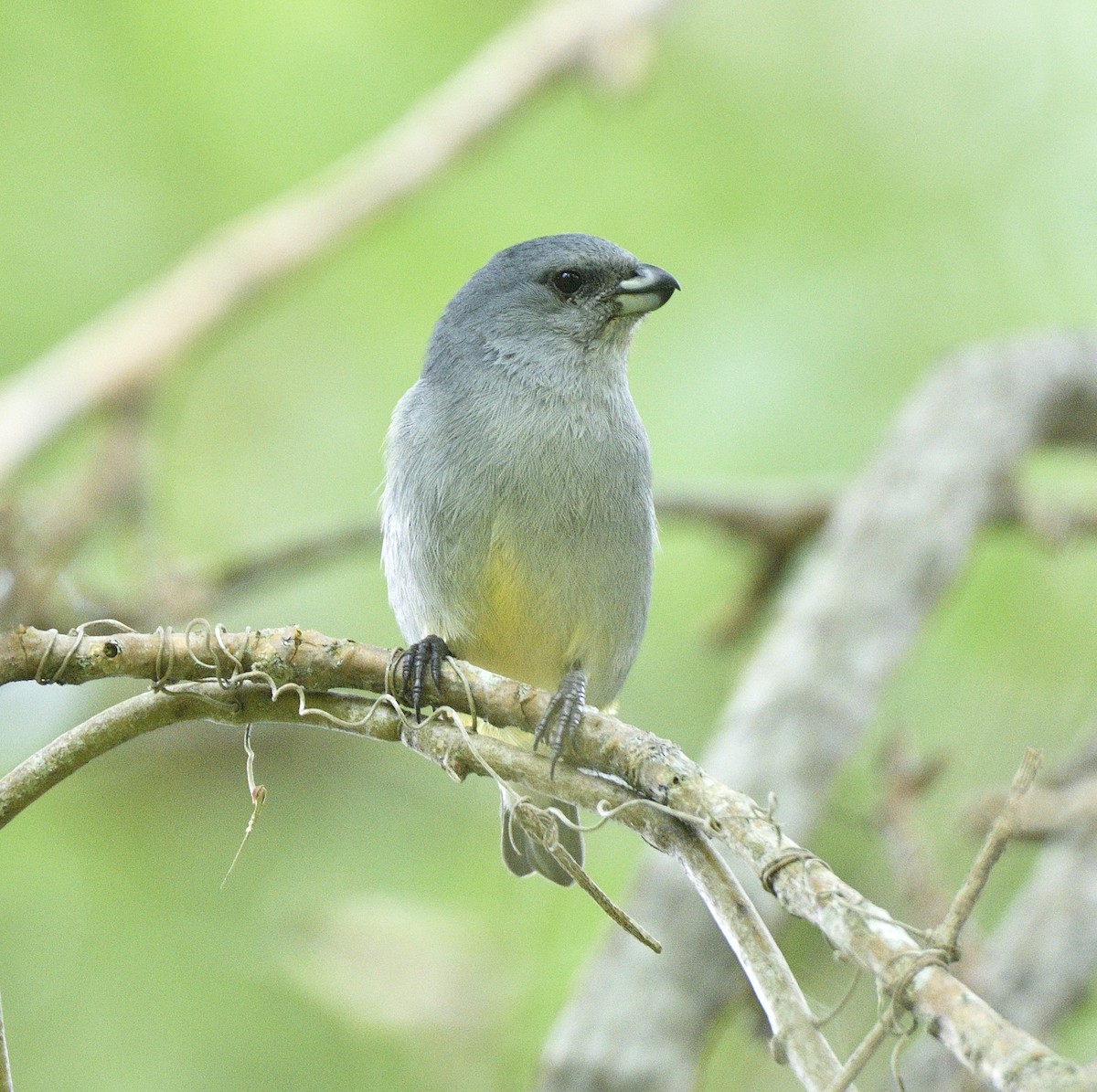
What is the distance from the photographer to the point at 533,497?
296 cm

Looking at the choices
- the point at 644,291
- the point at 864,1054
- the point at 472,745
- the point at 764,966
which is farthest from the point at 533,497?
the point at 864,1054

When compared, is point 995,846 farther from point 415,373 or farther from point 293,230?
point 415,373

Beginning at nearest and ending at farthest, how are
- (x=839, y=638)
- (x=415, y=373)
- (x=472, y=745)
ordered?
(x=472, y=745), (x=839, y=638), (x=415, y=373)

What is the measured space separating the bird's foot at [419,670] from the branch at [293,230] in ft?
9.40

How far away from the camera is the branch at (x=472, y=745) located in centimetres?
159

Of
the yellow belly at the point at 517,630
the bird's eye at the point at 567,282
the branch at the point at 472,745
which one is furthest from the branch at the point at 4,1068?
the bird's eye at the point at 567,282

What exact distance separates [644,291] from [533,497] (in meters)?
0.76

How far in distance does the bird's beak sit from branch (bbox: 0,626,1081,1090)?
4.75ft

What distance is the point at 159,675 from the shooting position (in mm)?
1983

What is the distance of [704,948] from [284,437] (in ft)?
13.7

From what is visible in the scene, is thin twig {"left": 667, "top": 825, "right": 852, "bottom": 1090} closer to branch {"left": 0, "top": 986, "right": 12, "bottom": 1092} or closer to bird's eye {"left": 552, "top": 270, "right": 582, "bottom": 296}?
branch {"left": 0, "top": 986, "right": 12, "bottom": 1092}

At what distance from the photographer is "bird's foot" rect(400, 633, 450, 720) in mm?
2146

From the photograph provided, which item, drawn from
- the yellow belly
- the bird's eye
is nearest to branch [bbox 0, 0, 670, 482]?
the bird's eye

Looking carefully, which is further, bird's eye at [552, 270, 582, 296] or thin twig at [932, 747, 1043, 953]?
bird's eye at [552, 270, 582, 296]
